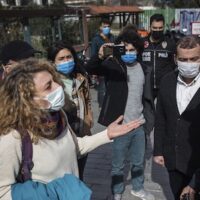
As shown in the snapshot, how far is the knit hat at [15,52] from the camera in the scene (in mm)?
3096

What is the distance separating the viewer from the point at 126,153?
13.5 ft

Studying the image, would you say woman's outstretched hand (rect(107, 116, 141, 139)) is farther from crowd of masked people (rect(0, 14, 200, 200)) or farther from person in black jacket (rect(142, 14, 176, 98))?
person in black jacket (rect(142, 14, 176, 98))

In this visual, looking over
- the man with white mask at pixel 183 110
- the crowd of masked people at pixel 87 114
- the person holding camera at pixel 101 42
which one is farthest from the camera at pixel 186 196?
the person holding camera at pixel 101 42

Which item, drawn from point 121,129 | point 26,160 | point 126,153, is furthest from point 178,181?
point 26,160

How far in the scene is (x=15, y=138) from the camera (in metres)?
2.02

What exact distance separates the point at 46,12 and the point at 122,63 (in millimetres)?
6078

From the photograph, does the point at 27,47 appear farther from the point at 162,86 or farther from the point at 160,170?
the point at 160,170

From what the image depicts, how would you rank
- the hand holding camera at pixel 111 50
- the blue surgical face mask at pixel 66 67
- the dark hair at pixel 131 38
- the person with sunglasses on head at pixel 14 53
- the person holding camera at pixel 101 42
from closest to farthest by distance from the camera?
1. the person with sunglasses on head at pixel 14 53
2. the blue surgical face mask at pixel 66 67
3. the hand holding camera at pixel 111 50
4. the dark hair at pixel 131 38
5. the person holding camera at pixel 101 42

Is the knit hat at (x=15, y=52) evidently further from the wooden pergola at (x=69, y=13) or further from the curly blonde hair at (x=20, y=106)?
the wooden pergola at (x=69, y=13)

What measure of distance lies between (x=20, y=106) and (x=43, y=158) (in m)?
0.31

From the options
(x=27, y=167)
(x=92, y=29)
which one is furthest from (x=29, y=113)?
(x=92, y=29)

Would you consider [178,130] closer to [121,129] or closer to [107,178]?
[121,129]

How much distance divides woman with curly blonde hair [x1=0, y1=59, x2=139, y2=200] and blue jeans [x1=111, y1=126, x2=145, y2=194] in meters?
1.71

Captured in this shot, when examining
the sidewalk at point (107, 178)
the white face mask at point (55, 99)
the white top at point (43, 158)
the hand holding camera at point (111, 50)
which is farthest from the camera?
the sidewalk at point (107, 178)
